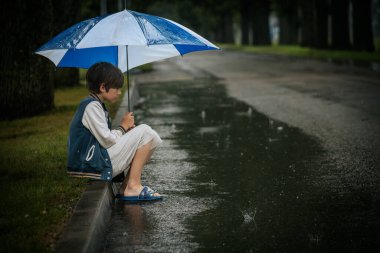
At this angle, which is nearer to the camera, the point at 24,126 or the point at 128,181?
the point at 128,181

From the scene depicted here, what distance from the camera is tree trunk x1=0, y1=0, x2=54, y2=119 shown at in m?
10.9

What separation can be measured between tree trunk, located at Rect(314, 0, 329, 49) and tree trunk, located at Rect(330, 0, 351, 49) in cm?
254

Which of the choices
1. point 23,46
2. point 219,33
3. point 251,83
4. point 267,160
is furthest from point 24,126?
point 219,33

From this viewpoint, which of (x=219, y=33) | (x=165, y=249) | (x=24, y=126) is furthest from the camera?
(x=219, y=33)

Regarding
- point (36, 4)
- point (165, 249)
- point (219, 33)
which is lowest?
point (165, 249)

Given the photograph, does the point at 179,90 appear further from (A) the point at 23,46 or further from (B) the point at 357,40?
(B) the point at 357,40

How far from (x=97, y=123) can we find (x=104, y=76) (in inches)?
16.0

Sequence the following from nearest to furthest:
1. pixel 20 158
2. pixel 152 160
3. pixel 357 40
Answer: pixel 20 158 → pixel 152 160 → pixel 357 40

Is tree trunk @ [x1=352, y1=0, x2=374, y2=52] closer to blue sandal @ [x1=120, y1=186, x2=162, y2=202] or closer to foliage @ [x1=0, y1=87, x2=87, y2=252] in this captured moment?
foliage @ [x1=0, y1=87, x2=87, y2=252]

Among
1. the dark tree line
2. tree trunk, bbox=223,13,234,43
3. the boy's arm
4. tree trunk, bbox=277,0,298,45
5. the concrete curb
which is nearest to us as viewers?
the concrete curb

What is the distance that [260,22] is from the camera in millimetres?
55531

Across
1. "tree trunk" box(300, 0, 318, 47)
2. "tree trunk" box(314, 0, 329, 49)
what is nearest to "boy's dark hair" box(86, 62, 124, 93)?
"tree trunk" box(314, 0, 329, 49)

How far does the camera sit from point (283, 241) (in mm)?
4625

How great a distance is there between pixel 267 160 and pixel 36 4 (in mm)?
5502
